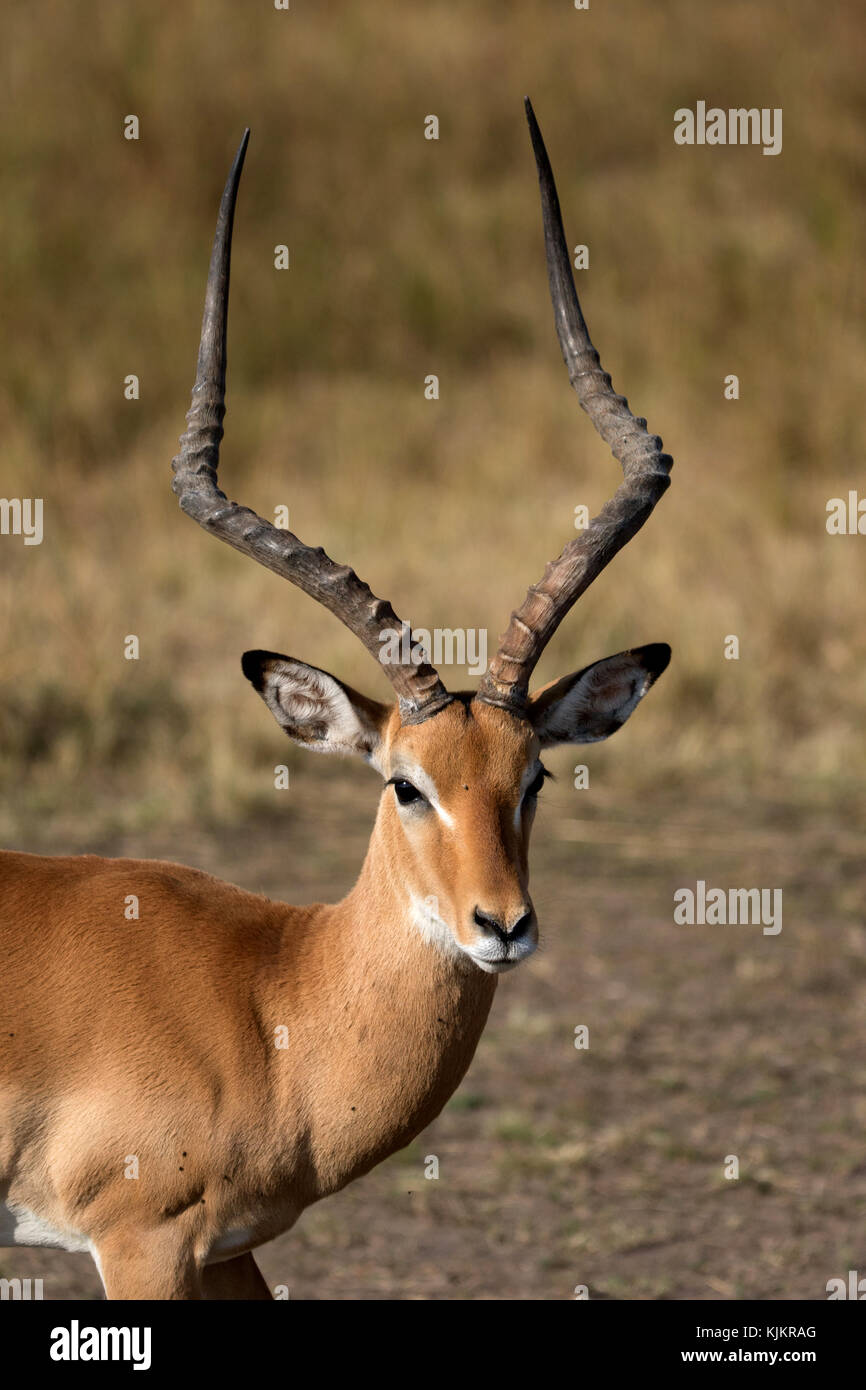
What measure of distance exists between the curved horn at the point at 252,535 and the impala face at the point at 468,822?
125mm

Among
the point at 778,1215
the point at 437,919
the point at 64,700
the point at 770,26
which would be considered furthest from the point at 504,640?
the point at 770,26

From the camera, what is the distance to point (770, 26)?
22.6m

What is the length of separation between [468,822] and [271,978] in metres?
0.82

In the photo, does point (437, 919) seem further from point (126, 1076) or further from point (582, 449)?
point (582, 449)

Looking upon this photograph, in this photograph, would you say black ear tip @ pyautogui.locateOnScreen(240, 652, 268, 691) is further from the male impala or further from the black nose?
the black nose

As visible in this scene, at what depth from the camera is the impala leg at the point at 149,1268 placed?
4.46 meters

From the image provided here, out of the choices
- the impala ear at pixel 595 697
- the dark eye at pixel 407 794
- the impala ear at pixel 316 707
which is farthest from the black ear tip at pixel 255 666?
the impala ear at pixel 595 697

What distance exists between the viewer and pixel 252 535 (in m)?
4.84

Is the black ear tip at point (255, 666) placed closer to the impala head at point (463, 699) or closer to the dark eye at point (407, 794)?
the impala head at point (463, 699)

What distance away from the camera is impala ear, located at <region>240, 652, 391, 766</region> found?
193 inches

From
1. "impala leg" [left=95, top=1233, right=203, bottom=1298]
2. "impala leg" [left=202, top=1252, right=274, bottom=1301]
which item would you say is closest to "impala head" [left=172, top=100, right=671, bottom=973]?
"impala leg" [left=95, top=1233, right=203, bottom=1298]

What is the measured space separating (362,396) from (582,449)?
2606 mm

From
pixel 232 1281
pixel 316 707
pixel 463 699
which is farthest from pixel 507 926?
pixel 232 1281
